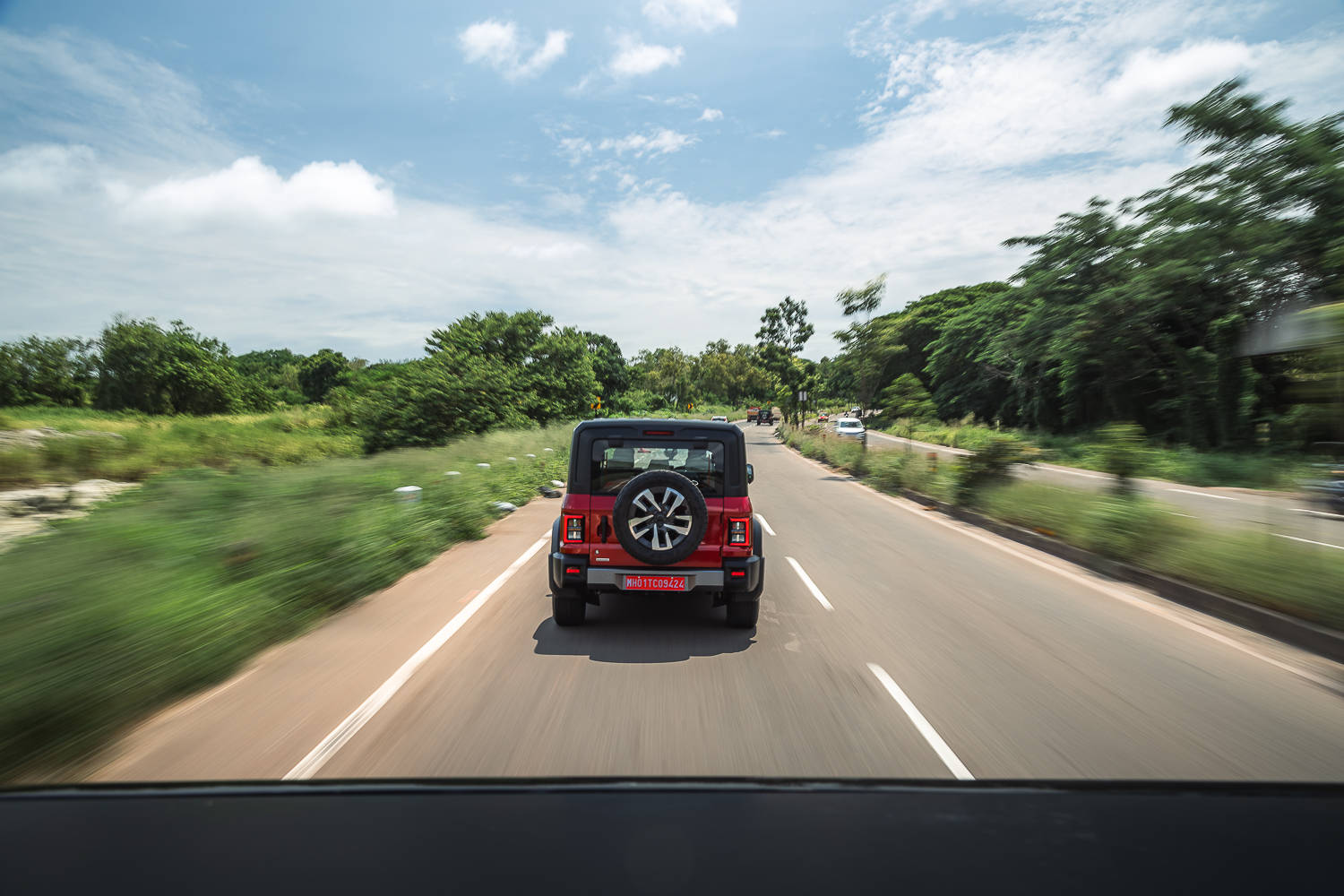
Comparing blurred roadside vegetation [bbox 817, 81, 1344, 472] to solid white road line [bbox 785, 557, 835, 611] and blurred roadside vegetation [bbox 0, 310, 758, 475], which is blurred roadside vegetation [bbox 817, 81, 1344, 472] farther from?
blurred roadside vegetation [bbox 0, 310, 758, 475]

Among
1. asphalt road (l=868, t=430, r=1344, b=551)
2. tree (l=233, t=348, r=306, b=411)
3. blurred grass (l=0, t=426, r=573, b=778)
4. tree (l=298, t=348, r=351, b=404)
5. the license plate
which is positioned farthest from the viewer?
tree (l=298, t=348, r=351, b=404)

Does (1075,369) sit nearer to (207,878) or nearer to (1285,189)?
(1285,189)

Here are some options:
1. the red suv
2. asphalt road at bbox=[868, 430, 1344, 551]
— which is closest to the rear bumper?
the red suv

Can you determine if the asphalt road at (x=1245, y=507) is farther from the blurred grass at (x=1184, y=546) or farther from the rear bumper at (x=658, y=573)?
the rear bumper at (x=658, y=573)

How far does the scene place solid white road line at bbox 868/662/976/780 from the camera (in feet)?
12.2

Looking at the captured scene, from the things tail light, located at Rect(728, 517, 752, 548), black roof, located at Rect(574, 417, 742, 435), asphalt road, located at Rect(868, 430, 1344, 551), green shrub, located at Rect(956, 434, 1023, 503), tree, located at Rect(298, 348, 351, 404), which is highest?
tree, located at Rect(298, 348, 351, 404)

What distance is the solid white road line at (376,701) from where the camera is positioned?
3699 millimetres

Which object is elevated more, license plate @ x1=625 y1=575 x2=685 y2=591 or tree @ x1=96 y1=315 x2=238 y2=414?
tree @ x1=96 y1=315 x2=238 y2=414

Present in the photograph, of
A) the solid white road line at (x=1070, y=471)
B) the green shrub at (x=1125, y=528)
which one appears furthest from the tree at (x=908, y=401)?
the green shrub at (x=1125, y=528)

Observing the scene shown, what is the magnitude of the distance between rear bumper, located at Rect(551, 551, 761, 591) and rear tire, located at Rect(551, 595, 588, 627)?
9.6 inches

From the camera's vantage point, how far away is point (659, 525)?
5926 millimetres

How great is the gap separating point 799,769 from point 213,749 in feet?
10.8

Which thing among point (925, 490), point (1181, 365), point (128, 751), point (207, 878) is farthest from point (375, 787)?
point (1181, 365)

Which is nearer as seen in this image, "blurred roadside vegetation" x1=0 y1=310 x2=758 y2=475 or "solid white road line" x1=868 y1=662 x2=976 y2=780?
"solid white road line" x1=868 y1=662 x2=976 y2=780
